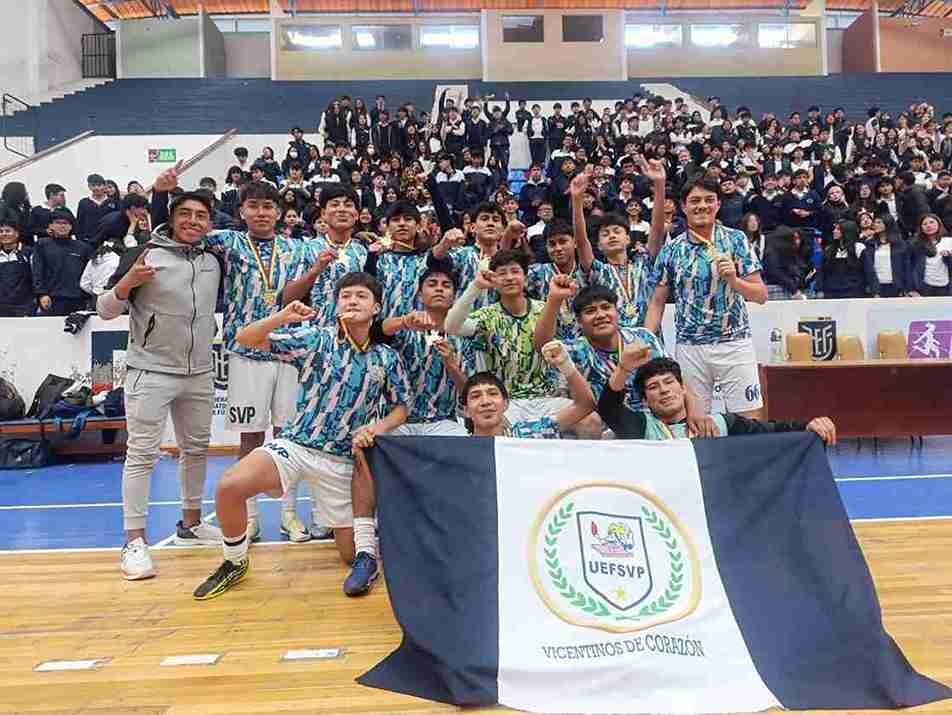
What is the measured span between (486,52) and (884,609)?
73.4ft

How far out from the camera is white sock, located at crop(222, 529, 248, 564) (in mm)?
3785

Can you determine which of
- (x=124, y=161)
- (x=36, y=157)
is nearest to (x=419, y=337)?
(x=36, y=157)

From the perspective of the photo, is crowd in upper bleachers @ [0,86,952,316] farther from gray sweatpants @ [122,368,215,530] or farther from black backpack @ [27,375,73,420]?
gray sweatpants @ [122,368,215,530]

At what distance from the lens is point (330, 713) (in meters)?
2.47

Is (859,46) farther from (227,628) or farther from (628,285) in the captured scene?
(227,628)

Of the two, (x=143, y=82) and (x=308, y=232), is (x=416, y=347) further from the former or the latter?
(x=143, y=82)

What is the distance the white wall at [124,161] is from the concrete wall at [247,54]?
9.53 m

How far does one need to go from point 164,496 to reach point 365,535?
3195 mm

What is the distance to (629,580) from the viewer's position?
280 cm

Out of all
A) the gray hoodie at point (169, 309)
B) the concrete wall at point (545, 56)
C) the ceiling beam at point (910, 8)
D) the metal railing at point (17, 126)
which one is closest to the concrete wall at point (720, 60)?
the concrete wall at point (545, 56)

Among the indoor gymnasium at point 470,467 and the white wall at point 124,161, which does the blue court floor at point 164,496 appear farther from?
the white wall at point 124,161

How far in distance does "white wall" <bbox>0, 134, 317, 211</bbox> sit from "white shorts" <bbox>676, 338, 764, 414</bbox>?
540 inches

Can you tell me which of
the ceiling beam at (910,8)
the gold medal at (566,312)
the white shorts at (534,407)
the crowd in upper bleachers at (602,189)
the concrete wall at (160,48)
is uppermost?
the ceiling beam at (910,8)

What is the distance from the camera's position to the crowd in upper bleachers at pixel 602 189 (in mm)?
8656
